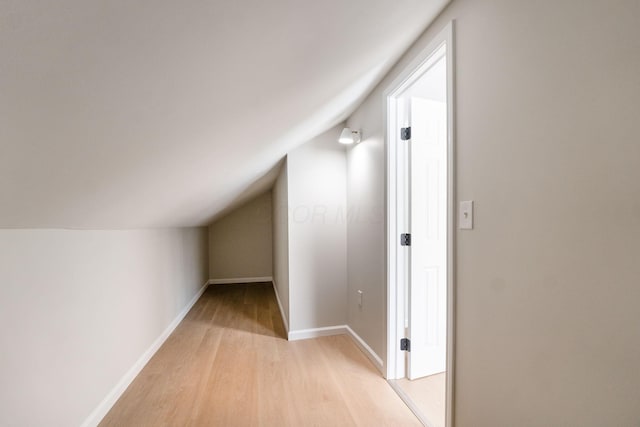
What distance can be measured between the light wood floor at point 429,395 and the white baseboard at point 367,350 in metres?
0.18

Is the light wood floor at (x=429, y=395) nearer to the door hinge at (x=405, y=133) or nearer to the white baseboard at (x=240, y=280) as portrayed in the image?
the door hinge at (x=405, y=133)

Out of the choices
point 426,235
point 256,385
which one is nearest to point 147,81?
point 426,235

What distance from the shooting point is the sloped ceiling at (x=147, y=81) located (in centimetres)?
48

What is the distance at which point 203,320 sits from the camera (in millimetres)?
3166

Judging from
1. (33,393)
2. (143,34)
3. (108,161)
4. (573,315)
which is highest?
(143,34)

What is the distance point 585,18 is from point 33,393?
2.34 metres

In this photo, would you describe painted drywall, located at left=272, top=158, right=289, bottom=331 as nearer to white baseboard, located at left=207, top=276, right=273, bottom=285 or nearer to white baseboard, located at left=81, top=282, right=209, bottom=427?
white baseboard, located at left=81, top=282, right=209, bottom=427

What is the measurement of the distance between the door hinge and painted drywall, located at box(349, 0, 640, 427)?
684mm

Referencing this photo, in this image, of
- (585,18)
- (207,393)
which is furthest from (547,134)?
(207,393)

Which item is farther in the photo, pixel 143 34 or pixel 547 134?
pixel 547 134

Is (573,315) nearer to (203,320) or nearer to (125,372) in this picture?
(125,372)

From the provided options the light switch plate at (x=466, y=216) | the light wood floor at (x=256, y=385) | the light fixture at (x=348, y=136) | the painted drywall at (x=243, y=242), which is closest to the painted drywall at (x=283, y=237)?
the light wood floor at (x=256, y=385)

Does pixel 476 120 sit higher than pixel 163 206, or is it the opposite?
pixel 476 120

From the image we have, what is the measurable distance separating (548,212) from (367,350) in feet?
6.14
